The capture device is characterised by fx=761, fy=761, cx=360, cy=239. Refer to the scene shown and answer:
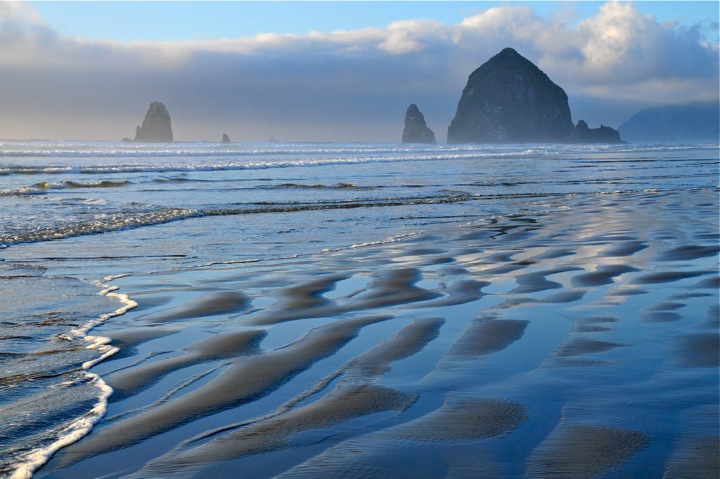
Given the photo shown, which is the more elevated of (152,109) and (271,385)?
(152,109)

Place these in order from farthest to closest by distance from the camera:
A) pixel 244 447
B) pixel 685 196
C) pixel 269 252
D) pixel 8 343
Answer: pixel 685 196 → pixel 269 252 → pixel 8 343 → pixel 244 447

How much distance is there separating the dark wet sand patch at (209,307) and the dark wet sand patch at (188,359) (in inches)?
28.3

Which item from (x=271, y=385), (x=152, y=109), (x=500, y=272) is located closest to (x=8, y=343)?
(x=271, y=385)

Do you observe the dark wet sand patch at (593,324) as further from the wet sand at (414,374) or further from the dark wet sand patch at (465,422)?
the dark wet sand patch at (465,422)

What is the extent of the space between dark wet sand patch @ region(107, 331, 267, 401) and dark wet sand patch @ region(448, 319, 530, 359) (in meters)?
1.20

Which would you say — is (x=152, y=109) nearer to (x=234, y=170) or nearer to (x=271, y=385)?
(x=234, y=170)

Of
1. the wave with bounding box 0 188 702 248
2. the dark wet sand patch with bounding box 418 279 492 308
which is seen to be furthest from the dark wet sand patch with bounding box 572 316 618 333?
the wave with bounding box 0 188 702 248

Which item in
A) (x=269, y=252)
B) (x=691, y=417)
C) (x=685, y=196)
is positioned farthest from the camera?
(x=685, y=196)

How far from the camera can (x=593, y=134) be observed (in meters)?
168

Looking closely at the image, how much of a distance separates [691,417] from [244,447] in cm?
182

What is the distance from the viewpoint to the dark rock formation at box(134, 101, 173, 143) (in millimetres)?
138750

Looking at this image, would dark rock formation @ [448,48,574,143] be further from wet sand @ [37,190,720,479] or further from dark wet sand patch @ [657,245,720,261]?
wet sand @ [37,190,720,479]

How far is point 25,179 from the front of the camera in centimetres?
2277

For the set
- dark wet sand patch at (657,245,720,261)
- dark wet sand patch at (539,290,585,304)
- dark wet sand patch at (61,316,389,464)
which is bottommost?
dark wet sand patch at (657,245,720,261)
